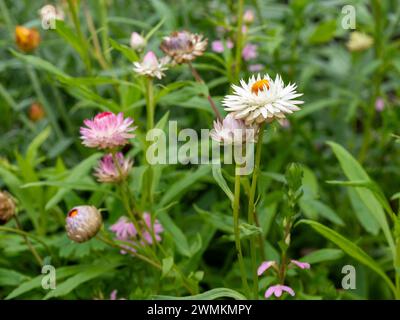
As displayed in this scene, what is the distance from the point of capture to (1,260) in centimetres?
155

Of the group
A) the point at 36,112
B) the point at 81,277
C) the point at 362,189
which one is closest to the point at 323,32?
the point at 362,189

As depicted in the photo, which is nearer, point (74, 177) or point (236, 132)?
point (236, 132)

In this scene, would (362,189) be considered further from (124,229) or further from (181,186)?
(124,229)

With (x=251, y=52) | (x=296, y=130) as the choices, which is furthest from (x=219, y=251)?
(x=251, y=52)

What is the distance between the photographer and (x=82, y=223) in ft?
3.98

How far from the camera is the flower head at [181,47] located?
4.34 feet

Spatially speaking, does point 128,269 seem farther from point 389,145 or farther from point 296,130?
point 389,145

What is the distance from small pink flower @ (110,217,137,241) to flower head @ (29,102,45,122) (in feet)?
2.92

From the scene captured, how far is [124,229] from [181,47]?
42 centimetres

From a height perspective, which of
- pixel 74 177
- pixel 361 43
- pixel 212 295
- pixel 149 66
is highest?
pixel 361 43

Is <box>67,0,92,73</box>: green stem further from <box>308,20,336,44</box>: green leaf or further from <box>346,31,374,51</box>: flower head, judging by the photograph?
<box>346,31,374,51</box>: flower head

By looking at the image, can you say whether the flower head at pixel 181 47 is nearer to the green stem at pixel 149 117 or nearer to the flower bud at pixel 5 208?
the green stem at pixel 149 117

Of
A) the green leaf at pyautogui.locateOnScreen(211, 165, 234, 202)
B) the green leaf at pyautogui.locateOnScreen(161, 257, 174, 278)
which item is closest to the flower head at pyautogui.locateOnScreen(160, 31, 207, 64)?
the green leaf at pyautogui.locateOnScreen(211, 165, 234, 202)

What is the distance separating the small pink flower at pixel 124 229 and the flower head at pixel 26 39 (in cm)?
75
